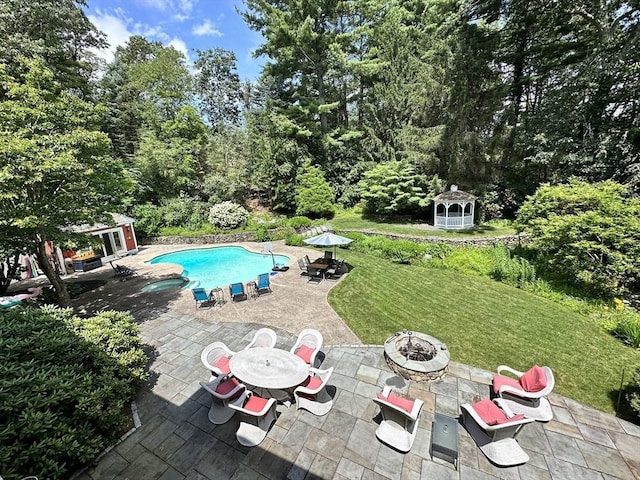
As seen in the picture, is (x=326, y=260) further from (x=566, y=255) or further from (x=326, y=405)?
(x=566, y=255)

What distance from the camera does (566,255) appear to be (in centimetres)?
1005

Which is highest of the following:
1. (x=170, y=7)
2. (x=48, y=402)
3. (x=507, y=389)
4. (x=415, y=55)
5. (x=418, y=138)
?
(x=170, y=7)

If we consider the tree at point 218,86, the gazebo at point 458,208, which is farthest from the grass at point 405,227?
the tree at point 218,86

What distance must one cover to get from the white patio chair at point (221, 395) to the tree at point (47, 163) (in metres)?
6.58

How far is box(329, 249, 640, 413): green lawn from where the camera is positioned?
6027 millimetres

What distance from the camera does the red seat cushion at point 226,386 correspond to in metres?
4.88

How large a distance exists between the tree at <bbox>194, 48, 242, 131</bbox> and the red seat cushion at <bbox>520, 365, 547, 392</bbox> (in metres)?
45.1

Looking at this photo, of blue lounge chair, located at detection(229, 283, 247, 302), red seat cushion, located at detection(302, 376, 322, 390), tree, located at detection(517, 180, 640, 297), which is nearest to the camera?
red seat cushion, located at detection(302, 376, 322, 390)

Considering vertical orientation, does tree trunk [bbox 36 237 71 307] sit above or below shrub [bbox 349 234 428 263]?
above

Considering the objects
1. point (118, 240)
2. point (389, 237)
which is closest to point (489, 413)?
point (389, 237)

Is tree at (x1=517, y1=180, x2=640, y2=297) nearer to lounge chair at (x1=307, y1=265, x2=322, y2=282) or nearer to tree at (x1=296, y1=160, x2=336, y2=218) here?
lounge chair at (x1=307, y1=265, x2=322, y2=282)

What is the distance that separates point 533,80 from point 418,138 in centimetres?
820

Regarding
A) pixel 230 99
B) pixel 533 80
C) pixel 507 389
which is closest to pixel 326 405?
pixel 507 389

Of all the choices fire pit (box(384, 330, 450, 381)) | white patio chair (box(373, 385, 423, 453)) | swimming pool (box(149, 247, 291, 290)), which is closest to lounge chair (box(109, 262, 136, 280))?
swimming pool (box(149, 247, 291, 290))
